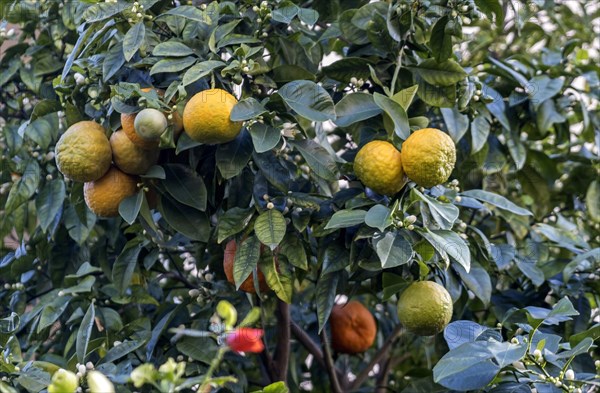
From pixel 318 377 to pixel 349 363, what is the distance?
0.23m

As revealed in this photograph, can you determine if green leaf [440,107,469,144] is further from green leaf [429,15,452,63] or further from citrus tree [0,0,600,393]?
green leaf [429,15,452,63]

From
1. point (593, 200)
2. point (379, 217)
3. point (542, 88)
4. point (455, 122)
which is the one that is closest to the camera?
point (379, 217)

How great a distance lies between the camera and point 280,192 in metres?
1.56

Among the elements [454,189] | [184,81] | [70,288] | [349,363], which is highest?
[184,81]

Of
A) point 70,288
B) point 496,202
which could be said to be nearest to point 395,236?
point 496,202

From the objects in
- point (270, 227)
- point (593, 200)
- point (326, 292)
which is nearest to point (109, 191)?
point (270, 227)

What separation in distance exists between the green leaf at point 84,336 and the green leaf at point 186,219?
0.68ft

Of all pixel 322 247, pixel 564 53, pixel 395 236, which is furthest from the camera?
pixel 564 53

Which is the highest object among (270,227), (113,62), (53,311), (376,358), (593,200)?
(113,62)

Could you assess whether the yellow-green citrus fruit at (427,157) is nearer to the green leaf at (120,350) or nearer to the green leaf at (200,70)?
the green leaf at (200,70)

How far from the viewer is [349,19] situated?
5.43ft

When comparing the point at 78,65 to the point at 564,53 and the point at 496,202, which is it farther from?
the point at 564,53

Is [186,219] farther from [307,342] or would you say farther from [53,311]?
[307,342]

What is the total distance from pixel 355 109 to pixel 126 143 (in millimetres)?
413
